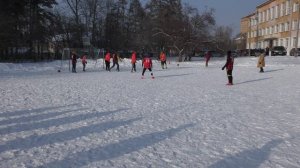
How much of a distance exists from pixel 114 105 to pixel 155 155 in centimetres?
453

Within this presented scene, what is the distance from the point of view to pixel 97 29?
55594 millimetres

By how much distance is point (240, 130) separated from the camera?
6590 millimetres

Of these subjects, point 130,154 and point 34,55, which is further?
point 34,55

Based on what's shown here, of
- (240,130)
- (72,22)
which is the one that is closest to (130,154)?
(240,130)

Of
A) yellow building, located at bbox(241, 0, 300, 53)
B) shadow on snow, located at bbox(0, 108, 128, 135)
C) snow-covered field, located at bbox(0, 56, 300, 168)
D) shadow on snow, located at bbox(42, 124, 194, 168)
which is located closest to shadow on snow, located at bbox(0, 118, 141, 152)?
snow-covered field, located at bbox(0, 56, 300, 168)

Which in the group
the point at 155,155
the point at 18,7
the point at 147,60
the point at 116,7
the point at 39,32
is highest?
the point at 116,7

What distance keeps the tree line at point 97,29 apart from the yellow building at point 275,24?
15719 millimetres

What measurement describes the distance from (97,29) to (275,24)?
119ft

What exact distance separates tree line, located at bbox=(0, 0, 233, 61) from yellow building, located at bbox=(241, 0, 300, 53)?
15719mm

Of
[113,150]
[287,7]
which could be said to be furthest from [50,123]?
[287,7]

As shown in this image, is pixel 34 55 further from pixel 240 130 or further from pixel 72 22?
pixel 240 130

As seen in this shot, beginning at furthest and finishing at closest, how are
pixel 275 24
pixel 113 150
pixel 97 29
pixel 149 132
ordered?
1. pixel 275 24
2. pixel 97 29
3. pixel 149 132
4. pixel 113 150

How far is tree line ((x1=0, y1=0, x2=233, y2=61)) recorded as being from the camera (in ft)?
123

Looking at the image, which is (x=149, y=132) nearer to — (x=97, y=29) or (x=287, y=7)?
(x=97, y=29)
